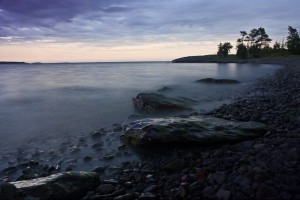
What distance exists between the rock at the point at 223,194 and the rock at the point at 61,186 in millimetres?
2165

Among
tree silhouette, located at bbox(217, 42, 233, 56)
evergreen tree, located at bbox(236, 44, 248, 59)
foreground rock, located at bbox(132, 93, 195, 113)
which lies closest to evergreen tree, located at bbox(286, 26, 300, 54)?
evergreen tree, located at bbox(236, 44, 248, 59)

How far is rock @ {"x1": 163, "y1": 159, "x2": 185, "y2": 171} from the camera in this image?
5.89 m

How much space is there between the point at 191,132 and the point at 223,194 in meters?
2.94

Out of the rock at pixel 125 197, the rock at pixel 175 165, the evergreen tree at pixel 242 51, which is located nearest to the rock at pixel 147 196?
the rock at pixel 125 197

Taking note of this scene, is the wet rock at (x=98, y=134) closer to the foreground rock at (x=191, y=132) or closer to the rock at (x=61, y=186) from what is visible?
the foreground rock at (x=191, y=132)

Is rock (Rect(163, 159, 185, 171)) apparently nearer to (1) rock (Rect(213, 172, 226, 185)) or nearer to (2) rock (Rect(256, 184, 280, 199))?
(1) rock (Rect(213, 172, 226, 185))

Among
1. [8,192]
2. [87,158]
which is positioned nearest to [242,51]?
[87,158]

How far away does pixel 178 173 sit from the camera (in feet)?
18.4

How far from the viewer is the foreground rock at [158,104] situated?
1305cm

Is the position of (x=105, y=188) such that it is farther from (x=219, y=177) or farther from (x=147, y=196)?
(x=219, y=177)

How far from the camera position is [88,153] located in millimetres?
7582

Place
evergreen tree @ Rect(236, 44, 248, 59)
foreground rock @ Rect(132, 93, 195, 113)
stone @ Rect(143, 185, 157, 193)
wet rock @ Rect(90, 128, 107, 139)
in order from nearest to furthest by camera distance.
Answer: stone @ Rect(143, 185, 157, 193)
wet rock @ Rect(90, 128, 107, 139)
foreground rock @ Rect(132, 93, 195, 113)
evergreen tree @ Rect(236, 44, 248, 59)

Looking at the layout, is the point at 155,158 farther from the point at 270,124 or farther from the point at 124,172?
the point at 270,124

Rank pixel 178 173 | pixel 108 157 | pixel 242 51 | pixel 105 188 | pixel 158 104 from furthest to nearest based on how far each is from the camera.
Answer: pixel 242 51 → pixel 158 104 → pixel 108 157 → pixel 178 173 → pixel 105 188
